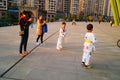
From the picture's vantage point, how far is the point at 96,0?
101 meters

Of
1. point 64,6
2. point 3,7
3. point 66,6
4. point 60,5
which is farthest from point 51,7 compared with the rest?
point 3,7

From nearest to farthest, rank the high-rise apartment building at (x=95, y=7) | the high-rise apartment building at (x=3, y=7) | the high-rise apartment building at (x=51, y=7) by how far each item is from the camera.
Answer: the high-rise apartment building at (x=3, y=7)
the high-rise apartment building at (x=95, y=7)
the high-rise apartment building at (x=51, y=7)

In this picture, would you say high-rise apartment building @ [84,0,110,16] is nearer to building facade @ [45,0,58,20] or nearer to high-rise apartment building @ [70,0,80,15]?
high-rise apartment building @ [70,0,80,15]

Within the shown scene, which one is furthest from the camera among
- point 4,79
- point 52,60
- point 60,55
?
point 60,55

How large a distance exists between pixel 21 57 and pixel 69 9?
10034cm

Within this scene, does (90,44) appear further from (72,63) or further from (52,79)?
(52,79)

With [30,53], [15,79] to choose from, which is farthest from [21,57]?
[15,79]

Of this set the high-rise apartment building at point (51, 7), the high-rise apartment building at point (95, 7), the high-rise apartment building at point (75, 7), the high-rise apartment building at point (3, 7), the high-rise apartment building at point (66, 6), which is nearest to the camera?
the high-rise apartment building at point (3, 7)

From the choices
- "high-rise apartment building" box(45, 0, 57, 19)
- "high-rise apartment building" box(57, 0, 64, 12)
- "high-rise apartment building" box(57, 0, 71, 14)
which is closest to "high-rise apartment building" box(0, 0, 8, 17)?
"high-rise apartment building" box(45, 0, 57, 19)

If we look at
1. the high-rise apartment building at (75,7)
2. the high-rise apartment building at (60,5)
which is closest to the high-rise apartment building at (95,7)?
the high-rise apartment building at (75,7)

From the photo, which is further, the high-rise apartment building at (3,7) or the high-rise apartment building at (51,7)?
the high-rise apartment building at (51,7)

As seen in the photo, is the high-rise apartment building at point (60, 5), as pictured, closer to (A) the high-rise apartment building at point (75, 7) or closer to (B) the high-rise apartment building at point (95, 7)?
(A) the high-rise apartment building at point (75, 7)

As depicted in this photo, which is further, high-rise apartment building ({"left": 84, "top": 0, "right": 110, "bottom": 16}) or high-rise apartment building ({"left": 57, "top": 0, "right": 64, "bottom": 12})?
high-rise apartment building ({"left": 57, "top": 0, "right": 64, "bottom": 12})

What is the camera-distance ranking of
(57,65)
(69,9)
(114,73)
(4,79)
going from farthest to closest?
(69,9), (57,65), (114,73), (4,79)
